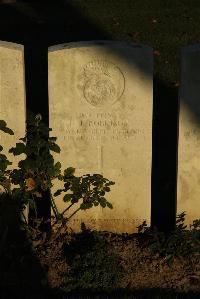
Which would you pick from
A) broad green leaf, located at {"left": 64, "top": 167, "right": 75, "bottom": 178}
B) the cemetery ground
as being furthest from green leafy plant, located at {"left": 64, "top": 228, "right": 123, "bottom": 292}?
broad green leaf, located at {"left": 64, "top": 167, "right": 75, "bottom": 178}

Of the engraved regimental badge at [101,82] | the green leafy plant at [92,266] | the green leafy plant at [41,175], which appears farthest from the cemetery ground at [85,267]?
the engraved regimental badge at [101,82]

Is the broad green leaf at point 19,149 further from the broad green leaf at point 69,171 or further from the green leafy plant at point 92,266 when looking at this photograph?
the green leafy plant at point 92,266

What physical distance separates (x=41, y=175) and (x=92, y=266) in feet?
2.57

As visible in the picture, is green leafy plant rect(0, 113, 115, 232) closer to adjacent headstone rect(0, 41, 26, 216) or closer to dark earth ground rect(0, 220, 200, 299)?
adjacent headstone rect(0, 41, 26, 216)

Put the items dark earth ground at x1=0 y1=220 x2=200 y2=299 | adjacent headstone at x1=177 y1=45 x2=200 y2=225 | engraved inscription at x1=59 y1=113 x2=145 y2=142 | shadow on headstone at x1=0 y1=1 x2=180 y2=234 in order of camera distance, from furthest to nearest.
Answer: shadow on headstone at x1=0 y1=1 x2=180 y2=234 → engraved inscription at x1=59 y1=113 x2=145 y2=142 → adjacent headstone at x1=177 y1=45 x2=200 y2=225 → dark earth ground at x1=0 y1=220 x2=200 y2=299

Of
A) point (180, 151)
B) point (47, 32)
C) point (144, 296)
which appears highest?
point (47, 32)

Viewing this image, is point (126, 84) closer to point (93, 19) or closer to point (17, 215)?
point (17, 215)

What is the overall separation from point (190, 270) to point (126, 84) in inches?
55.3

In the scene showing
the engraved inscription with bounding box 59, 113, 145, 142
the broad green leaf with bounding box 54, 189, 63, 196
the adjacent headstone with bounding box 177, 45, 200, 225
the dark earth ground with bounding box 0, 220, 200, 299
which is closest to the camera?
the dark earth ground with bounding box 0, 220, 200, 299

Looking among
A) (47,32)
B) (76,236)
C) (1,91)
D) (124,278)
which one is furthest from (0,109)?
(47,32)

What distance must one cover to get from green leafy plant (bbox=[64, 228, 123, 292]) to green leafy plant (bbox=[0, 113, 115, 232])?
0.28 m

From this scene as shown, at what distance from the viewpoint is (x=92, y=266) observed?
4812 millimetres

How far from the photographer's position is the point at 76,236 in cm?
530

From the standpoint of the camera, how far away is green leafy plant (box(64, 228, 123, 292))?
15.3 feet
